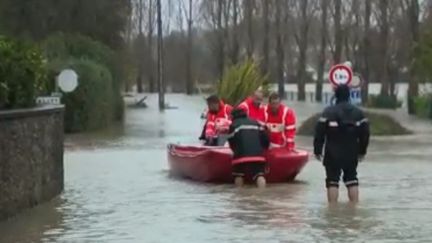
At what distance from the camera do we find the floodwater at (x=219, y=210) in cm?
1305

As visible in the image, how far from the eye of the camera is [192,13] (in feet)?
360

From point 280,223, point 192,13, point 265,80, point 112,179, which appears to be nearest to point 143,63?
point 192,13

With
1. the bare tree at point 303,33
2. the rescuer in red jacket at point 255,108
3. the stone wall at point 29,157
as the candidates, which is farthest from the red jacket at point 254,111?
the bare tree at point 303,33

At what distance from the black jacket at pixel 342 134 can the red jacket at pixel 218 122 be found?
5.23m

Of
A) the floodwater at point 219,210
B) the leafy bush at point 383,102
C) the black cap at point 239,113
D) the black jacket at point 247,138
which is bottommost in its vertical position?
the leafy bush at point 383,102

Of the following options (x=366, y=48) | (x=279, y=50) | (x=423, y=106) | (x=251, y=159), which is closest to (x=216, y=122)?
(x=251, y=159)

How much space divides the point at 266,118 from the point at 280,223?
569cm

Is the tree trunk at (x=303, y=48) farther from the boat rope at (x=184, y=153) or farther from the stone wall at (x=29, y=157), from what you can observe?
the stone wall at (x=29, y=157)

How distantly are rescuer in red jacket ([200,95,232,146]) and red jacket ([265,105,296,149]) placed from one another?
1187 millimetres

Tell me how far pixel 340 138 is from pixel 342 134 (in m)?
0.06

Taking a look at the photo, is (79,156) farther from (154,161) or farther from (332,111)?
(332,111)

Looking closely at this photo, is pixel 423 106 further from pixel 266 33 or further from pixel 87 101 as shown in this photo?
pixel 266 33

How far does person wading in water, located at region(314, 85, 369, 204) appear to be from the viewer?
1563 centimetres

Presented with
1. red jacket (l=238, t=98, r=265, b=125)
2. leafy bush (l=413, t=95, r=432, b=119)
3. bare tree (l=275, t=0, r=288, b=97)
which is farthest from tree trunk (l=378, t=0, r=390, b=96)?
red jacket (l=238, t=98, r=265, b=125)
